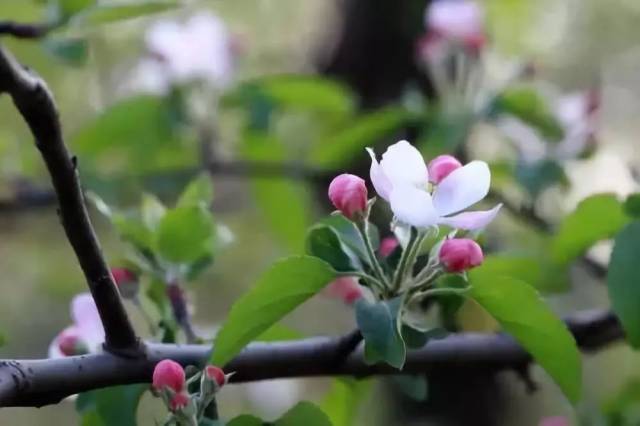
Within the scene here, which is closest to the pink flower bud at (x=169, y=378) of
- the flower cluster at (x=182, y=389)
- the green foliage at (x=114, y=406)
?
the flower cluster at (x=182, y=389)

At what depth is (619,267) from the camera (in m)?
0.72

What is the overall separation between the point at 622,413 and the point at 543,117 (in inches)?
16.1

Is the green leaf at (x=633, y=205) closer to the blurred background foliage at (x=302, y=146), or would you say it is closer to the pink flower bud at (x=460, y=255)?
the blurred background foliage at (x=302, y=146)

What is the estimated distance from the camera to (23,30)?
0.70 m

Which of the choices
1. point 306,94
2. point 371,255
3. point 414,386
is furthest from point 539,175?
point 371,255

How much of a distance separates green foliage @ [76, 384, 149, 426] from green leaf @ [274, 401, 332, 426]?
3.7 inches

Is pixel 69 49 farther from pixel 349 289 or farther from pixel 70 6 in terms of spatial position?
pixel 349 289

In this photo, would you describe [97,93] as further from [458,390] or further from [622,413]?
[622,413]

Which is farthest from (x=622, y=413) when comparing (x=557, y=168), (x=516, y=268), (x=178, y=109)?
(x=178, y=109)

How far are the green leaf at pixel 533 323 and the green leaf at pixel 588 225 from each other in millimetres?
183

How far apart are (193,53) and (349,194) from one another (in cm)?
90

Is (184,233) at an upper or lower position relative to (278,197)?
upper

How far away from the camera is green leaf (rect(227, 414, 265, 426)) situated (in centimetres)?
61

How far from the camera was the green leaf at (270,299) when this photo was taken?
0.60m
